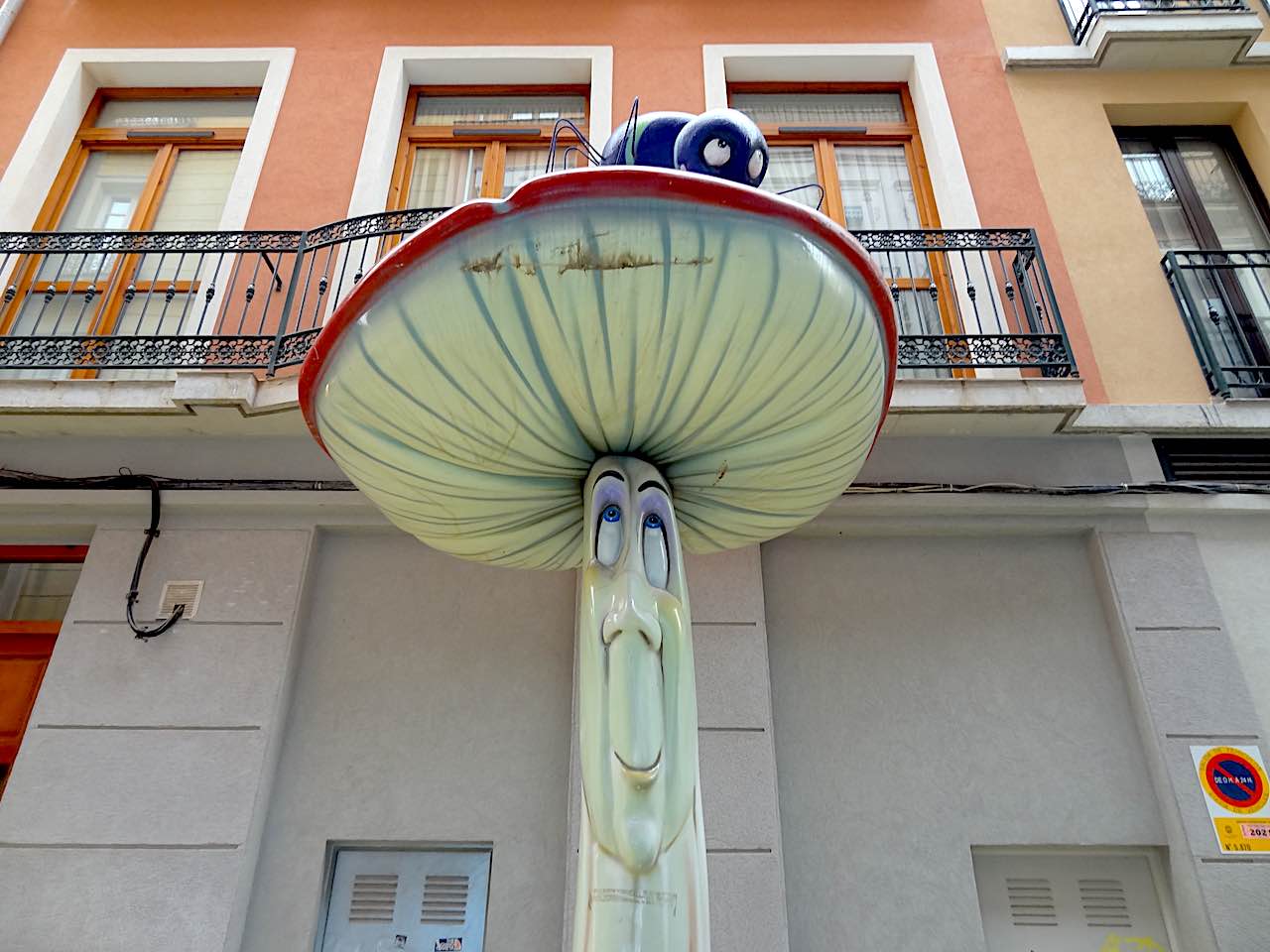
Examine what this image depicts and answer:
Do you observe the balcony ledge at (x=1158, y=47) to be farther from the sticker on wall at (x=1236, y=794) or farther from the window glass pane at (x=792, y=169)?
the sticker on wall at (x=1236, y=794)

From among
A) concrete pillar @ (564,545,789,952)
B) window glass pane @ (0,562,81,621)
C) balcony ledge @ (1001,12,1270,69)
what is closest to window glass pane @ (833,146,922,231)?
balcony ledge @ (1001,12,1270,69)

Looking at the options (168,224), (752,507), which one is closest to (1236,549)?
(752,507)

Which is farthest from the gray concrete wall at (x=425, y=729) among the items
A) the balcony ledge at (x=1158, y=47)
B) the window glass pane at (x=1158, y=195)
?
the balcony ledge at (x=1158, y=47)

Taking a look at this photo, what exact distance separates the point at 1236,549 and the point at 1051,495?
34.4 inches

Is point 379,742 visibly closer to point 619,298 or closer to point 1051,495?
point 619,298

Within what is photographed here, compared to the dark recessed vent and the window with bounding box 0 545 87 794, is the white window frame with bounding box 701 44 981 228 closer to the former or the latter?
the dark recessed vent

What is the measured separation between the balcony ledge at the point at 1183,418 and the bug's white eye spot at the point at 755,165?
2379 millimetres

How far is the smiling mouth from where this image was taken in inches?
69.7

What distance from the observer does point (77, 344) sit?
159 inches

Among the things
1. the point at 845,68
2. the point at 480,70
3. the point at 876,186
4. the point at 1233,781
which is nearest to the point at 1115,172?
the point at 876,186

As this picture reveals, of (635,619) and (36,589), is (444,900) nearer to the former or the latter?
(635,619)

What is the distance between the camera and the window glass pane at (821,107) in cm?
540

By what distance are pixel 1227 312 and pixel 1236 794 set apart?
2716 mm

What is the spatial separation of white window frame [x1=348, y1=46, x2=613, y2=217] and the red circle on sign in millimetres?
4493
